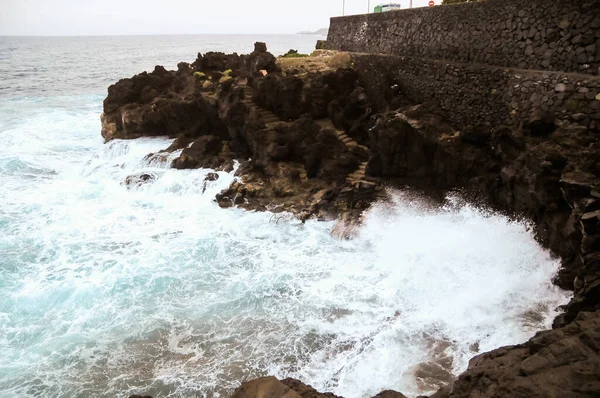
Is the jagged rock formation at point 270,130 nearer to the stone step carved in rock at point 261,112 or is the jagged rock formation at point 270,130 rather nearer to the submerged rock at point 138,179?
the stone step carved in rock at point 261,112

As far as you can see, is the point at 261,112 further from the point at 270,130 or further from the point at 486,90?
the point at 486,90

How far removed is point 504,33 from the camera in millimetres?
14117

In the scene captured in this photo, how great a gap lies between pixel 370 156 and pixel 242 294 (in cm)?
732

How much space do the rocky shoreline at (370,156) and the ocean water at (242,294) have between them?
33.1 inches

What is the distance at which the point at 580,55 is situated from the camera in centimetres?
1171

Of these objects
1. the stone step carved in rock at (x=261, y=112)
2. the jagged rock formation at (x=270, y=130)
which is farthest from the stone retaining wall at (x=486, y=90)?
the stone step carved in rock at (x=261, y=112)

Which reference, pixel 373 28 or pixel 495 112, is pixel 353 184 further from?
pixel 373 28

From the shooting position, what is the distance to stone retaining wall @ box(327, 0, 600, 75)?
38.3ft

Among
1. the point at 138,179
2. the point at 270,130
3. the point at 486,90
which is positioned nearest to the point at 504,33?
the point at 486,90

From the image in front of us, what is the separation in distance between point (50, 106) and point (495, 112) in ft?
137

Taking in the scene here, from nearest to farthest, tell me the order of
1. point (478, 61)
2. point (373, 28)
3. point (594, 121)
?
point (594, 121), point (478, 61), point (373, 28)

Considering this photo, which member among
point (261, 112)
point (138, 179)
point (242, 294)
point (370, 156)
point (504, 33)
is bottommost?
point (242, 294)

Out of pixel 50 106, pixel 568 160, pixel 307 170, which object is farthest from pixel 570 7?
pixel 50 106

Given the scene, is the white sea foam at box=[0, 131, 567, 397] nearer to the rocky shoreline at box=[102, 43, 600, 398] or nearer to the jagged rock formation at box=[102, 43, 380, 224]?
the rocky shoreline at box=[102, 43, 600, 398]
